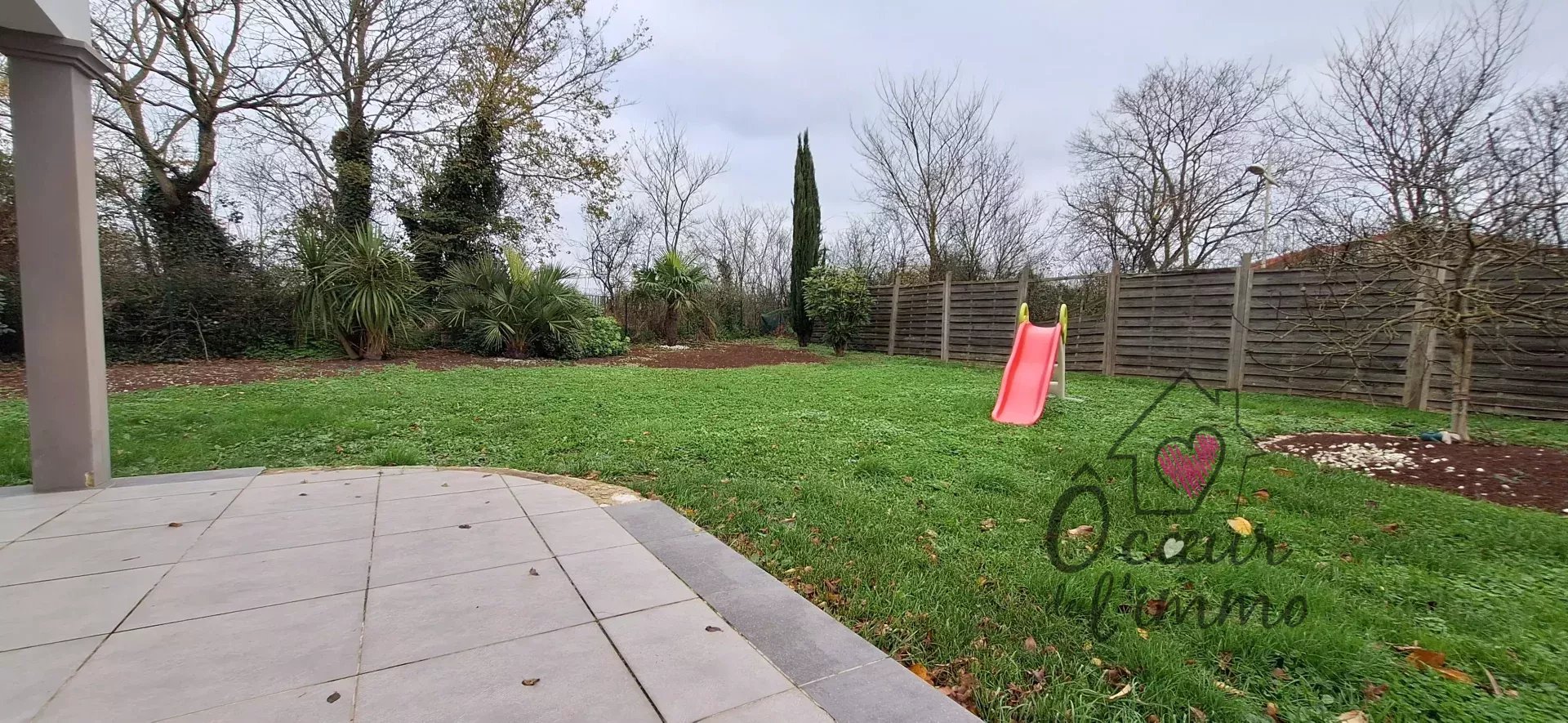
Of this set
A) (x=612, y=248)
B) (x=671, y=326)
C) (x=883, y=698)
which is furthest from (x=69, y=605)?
(x=612, y=248)

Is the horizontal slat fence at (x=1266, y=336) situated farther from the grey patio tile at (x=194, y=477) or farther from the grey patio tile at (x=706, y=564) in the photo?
the grey patio tile at (x=194, y=477)

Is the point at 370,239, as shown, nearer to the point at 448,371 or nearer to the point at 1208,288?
the point at 448,371

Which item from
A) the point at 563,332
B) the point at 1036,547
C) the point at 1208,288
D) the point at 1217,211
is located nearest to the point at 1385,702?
the point at 1036,547

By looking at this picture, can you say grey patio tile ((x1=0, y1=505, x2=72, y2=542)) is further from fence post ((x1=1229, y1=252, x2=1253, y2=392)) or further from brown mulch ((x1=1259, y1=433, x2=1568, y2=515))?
fence post ((x1=1229, y1=252, x2=1253, y2=392))

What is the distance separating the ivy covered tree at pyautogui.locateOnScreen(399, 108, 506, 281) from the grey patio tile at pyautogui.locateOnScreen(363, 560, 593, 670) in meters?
10.4

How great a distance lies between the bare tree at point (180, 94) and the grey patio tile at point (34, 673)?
10009mm

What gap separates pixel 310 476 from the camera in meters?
3.37

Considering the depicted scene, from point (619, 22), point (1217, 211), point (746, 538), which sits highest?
point (619, 22)

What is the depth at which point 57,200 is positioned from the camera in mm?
2756

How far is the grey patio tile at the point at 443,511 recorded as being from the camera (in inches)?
103

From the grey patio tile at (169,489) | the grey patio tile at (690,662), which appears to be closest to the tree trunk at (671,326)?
the grey patio tile at (169,489)

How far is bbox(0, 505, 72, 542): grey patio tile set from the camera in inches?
94.6

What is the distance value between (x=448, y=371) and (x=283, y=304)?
3440 mm

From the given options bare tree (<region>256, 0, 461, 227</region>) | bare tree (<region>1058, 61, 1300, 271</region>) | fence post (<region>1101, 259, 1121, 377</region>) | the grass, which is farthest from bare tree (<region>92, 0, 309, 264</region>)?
bare tree (<region>1058, 61, 1300, 271</region>)
